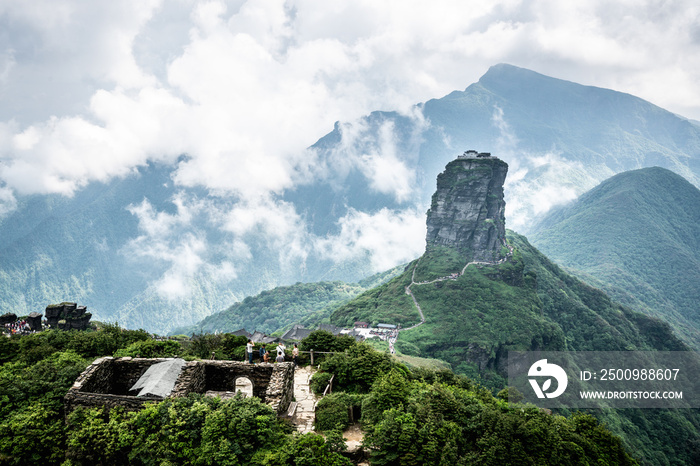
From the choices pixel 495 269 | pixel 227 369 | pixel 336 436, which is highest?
pixel 495 269

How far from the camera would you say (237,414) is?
38.7 ft

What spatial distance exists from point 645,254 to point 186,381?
213m

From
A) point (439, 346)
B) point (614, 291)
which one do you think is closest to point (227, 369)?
point (439, 346)

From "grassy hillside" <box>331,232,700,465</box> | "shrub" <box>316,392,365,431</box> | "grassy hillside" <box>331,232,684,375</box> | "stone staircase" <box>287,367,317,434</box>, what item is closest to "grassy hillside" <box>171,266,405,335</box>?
"grassy hillside" <box>331,232,684,375</box>

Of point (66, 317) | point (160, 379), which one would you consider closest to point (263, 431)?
point (160, 379)

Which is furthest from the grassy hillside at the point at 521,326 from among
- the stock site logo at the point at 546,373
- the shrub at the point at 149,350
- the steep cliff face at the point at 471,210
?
the shrub at the point at 149,350

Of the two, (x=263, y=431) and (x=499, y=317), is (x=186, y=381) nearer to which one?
(x=263, y=431)

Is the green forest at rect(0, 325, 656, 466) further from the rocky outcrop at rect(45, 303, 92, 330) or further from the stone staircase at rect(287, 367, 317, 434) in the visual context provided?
the rocky outcrop at rect(45, 303, 92, 330)

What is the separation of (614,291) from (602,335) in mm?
64052

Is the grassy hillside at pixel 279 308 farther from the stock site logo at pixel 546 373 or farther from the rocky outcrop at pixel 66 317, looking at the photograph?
the stock site logo at pixel 546 373

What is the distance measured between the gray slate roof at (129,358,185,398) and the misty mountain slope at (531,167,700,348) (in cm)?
15029

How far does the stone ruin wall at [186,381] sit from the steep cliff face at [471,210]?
91654 millimetres

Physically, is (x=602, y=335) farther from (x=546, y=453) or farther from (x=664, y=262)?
(x=664, y=262)

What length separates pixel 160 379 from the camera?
45.9ft
